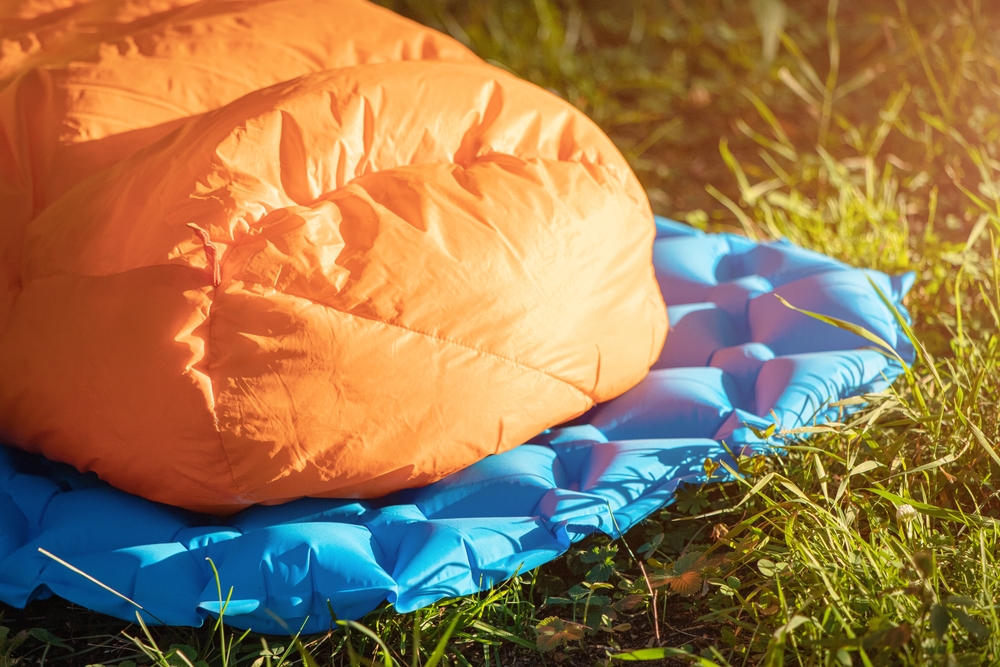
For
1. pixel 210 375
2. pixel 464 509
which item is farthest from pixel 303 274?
pixel 464 509

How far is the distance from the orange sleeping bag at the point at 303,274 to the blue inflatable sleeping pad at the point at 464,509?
61mm

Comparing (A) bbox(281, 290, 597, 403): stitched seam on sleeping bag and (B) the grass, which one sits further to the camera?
(A) bbox(281, 290, 597, 403): stitched seam on sleeping bag

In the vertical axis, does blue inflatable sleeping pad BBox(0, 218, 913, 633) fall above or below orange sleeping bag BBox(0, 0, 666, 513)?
below

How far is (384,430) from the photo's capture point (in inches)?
47.6

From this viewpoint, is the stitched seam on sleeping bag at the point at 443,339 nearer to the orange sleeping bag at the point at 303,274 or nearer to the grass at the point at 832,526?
the orange sleeping bag at the point at 303,274

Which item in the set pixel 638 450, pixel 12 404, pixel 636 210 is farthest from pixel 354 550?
pixel 636 210

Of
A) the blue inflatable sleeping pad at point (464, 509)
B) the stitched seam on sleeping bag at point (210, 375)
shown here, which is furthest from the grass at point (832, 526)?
the stitched seam on sleeping bag at point (210, 375)

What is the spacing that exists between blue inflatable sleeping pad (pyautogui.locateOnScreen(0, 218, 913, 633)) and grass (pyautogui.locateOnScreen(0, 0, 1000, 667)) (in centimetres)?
6

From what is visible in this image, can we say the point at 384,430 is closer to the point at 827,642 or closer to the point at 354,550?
the point at 354,550

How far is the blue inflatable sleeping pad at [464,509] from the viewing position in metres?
1.15

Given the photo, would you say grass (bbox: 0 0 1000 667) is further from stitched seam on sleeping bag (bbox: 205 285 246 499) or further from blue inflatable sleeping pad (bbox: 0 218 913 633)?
stitched seam on sleeping bag (bbox: 205 285 246 499)

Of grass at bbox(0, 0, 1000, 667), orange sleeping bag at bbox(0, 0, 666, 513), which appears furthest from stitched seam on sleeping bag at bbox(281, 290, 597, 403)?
grass at bbox(0, 0, 1000, 667)

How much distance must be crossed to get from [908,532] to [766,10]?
1.97 meters

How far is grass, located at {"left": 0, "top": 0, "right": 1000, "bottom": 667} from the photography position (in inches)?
43.0
